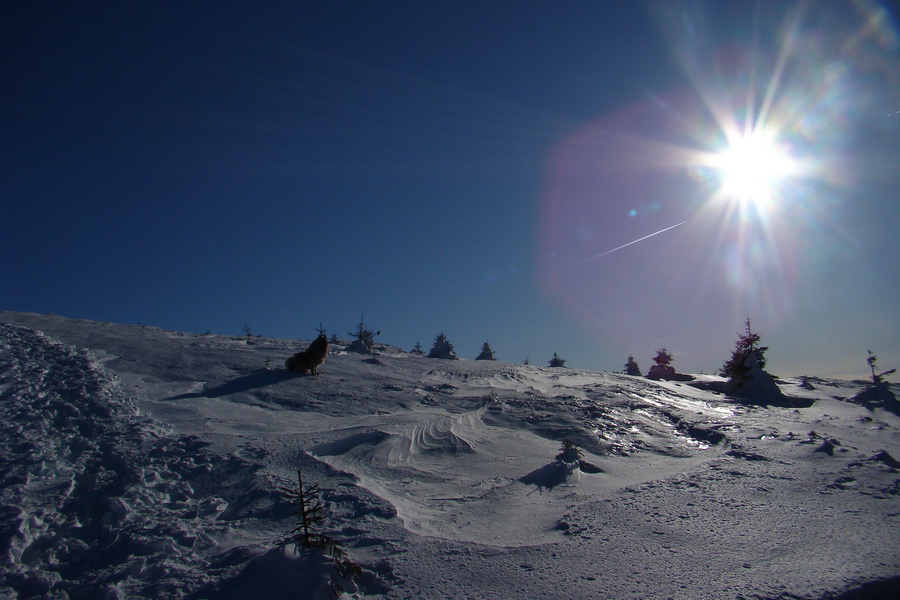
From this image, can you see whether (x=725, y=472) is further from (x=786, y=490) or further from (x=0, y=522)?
(x=0, y=522)

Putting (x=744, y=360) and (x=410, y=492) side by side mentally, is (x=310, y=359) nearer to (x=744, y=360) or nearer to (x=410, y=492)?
(x=410, y=492)

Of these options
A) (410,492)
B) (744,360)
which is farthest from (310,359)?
(744,360)

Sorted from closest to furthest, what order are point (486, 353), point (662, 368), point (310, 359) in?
point (310, 359) → point (662, 368) → point (486, 353)

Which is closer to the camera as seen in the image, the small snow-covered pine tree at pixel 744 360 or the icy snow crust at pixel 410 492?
the icy snow crust at pixel 410 492

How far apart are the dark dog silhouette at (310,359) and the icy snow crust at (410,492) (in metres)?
0.90

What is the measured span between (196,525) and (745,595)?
164 inches

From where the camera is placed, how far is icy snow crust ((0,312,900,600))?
3246mm

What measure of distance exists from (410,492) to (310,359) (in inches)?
230

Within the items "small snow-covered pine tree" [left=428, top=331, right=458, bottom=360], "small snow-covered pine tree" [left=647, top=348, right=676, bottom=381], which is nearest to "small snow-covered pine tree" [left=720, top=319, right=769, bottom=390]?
"small snow-covered pine tree" [left=647, top=348, right=676, bottom=381]

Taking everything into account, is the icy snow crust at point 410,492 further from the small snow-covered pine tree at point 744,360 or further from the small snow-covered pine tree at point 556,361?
the small snow-covered pine tree at point 556,361

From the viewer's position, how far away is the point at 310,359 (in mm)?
9992

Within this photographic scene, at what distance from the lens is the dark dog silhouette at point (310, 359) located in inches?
390

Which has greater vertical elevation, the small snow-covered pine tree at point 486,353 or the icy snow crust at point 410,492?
the small snow-covered pine tree at point 486,353

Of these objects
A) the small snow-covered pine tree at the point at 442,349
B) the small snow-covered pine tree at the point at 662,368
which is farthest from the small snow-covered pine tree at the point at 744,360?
the small snow-covered pine tree at the point at 442,349
